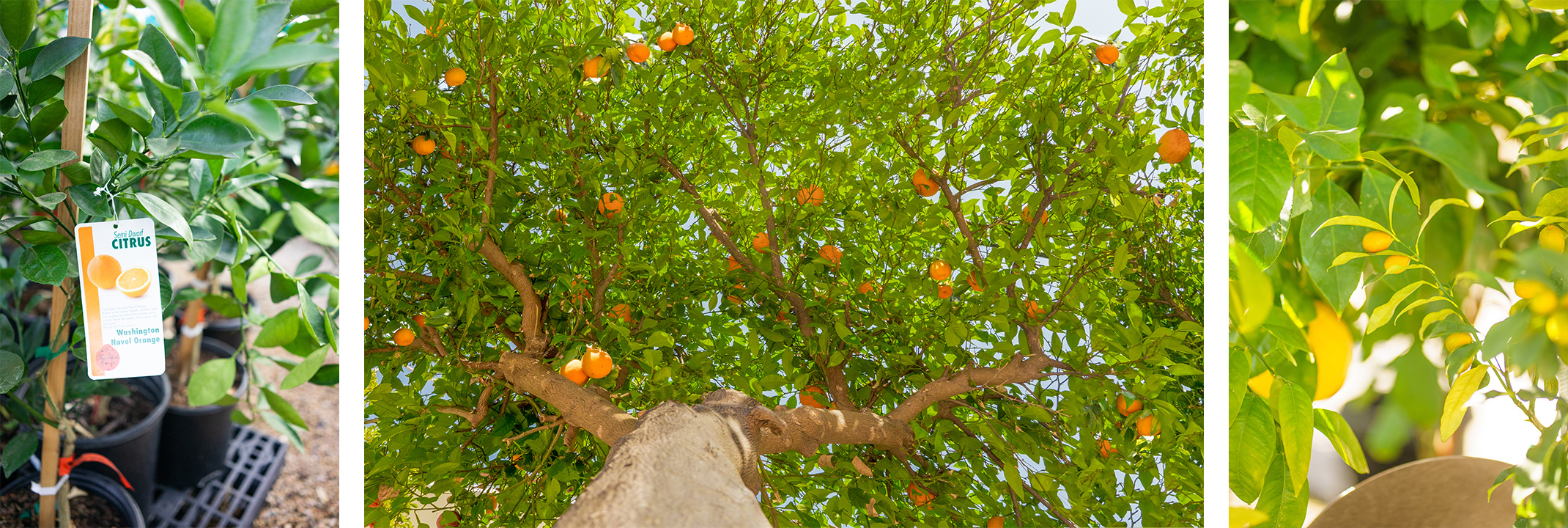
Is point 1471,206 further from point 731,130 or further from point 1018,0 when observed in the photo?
point 731,130

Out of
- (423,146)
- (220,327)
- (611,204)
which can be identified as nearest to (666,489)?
(611,204)

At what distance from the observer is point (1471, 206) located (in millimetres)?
533

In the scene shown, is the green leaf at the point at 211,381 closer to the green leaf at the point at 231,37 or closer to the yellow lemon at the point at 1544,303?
the green leaf at the point at 231,37

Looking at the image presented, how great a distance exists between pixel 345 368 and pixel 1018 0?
917mm

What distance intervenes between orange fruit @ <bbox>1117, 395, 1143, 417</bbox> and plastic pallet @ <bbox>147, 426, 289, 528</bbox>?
1093mm

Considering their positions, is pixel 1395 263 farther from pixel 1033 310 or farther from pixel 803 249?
pixel 803 249

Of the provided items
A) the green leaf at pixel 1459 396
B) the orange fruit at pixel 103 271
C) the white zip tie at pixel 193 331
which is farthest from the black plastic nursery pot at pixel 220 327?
the green leaf at pixel 1459 396

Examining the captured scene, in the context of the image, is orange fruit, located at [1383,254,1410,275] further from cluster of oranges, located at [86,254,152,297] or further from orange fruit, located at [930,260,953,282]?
cluster of oranges, located at [86,254,152,297]

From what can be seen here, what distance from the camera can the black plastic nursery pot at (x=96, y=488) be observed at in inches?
27.1

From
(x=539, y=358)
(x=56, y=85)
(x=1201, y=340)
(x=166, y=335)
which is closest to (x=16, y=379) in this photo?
(x=166, y=335)

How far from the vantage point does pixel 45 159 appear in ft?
1.79

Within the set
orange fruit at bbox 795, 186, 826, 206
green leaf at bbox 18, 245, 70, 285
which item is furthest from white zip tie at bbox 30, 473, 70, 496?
orange fruit at bbox 795, 186, 826, 206

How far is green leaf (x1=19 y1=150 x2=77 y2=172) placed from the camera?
0.54 metres

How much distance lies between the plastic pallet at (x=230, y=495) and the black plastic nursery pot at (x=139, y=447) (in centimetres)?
2
